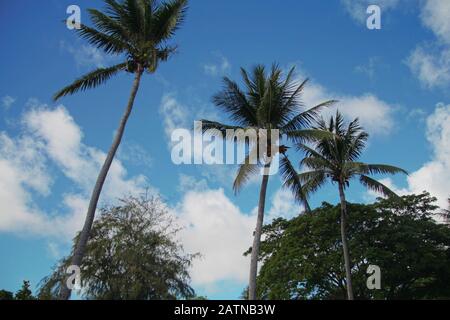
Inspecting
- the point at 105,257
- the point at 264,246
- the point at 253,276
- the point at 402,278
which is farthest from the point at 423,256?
the point at 105,257

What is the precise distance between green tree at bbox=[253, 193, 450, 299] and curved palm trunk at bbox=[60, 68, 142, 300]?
16725mm

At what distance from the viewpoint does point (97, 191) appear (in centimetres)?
1361

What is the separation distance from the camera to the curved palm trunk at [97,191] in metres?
12.2

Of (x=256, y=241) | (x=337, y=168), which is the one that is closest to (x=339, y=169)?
(x=337, y=168)

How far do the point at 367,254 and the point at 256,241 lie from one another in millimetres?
11747

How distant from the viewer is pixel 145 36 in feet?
52.3

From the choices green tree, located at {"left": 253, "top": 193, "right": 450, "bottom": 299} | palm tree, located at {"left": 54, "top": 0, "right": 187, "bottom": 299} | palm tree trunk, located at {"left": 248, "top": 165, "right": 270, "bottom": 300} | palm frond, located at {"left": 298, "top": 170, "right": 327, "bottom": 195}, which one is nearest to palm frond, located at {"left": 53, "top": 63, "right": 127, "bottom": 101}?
palm tree, located at {"left": 54, "top": 0, "right": 187, "bottom": 299}

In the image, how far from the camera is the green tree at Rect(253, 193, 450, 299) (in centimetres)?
2639

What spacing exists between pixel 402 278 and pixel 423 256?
6.01ft

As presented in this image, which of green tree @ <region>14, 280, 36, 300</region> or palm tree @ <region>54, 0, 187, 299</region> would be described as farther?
green tree @ <region>14, 280, 36, 300</region>
